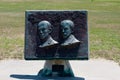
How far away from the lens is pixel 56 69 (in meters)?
10.0

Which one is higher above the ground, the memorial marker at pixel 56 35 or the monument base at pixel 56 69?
the memorial marker at pixel 56 35

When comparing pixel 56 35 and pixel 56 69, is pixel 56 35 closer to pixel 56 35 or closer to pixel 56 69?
pixel 56 35

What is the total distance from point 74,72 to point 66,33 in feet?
4.80

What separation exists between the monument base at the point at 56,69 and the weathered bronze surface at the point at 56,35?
11.6 inches

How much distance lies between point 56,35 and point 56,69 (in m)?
0.81

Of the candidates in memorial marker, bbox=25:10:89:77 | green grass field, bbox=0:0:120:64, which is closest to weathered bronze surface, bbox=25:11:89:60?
memorial marker, bbox=25:10:89:77

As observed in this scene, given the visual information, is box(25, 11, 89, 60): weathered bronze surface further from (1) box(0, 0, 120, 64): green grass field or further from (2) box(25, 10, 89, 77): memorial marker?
(1) box(0, 0, 120, 64): green grass field

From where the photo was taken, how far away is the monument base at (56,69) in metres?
9.94

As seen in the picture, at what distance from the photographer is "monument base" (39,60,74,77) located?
994 centimetres

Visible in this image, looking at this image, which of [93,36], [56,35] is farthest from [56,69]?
[93,36]

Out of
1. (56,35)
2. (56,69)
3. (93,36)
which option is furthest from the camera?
(93,36)

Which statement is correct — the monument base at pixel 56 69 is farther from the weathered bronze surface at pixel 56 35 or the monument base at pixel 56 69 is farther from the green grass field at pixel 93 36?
the green grass field at pixel 93 36

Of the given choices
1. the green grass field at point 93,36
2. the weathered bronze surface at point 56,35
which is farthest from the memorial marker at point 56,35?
the green grass field at point 93,36

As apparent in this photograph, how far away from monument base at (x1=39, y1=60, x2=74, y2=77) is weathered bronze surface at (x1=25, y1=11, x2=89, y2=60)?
30 centimetres
